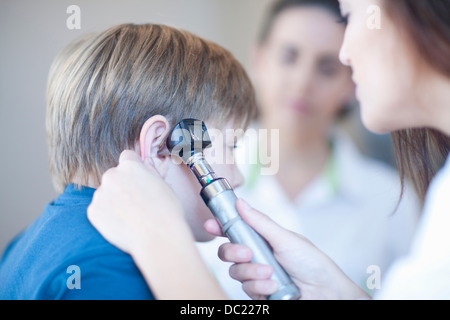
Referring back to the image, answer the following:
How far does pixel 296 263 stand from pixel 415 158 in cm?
28

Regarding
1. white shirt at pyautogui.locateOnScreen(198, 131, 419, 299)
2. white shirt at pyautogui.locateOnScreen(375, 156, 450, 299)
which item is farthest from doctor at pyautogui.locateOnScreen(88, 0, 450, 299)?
white shirt at pyautogui.locateOnScreen(198, 131, 419, 299)

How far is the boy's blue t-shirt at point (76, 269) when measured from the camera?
53 cm

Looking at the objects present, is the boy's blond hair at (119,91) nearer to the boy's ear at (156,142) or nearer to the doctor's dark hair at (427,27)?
the boy's ear at (156,142)

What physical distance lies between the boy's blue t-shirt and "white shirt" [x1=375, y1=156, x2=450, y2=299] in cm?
30

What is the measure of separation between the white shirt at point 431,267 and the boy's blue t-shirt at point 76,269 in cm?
30

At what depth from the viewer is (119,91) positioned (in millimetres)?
639

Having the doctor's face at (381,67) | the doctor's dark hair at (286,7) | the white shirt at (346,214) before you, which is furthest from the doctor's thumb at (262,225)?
the doctor's dark hair at (286,7)

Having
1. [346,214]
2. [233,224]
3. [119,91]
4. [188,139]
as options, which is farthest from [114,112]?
[346,214]

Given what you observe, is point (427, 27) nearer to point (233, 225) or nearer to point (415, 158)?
point (415, 158)

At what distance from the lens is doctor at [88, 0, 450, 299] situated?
19.7 inches
